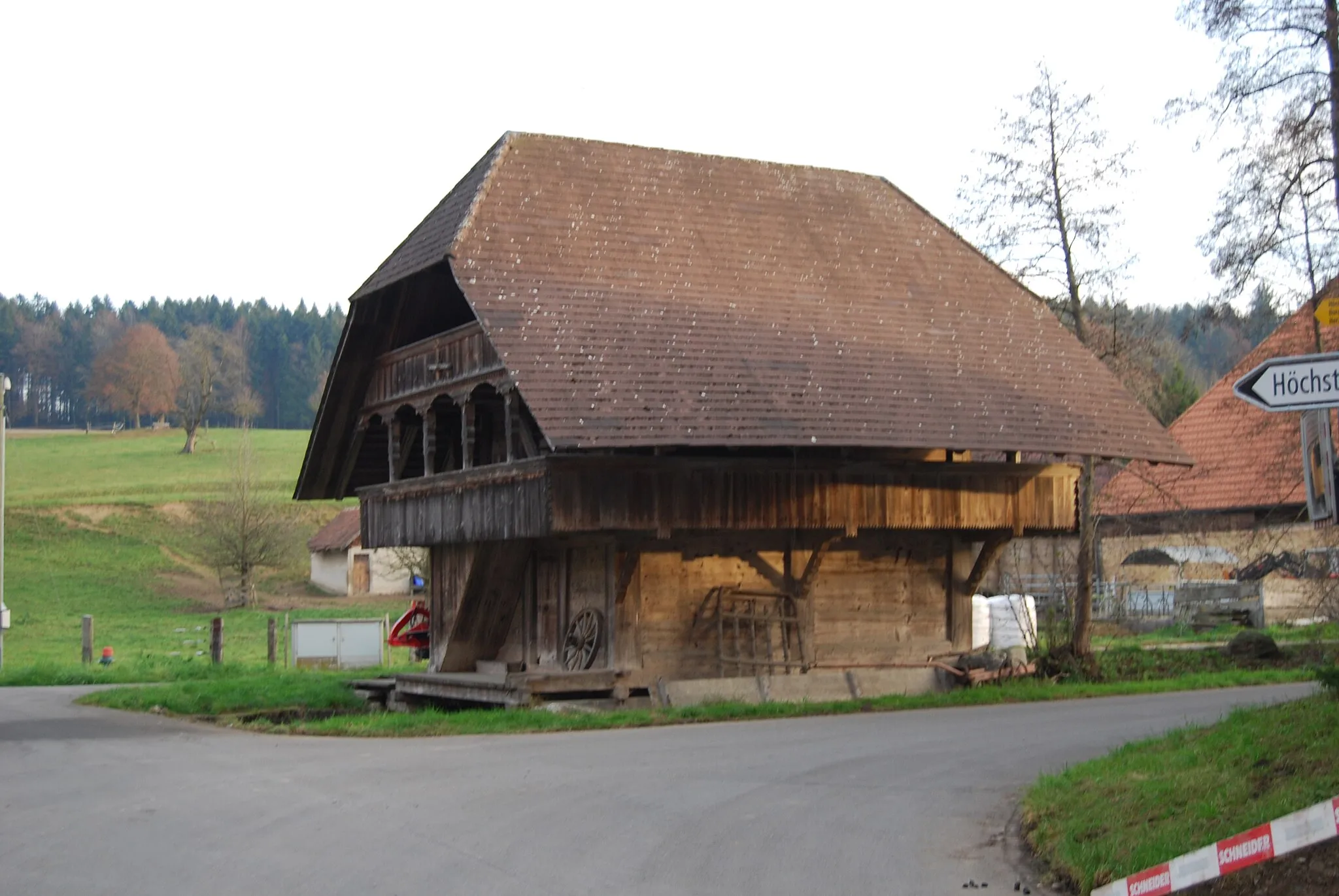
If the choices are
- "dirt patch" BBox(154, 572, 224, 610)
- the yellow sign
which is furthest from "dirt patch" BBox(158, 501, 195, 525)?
the yellow sign

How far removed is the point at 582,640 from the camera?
22.5 meters

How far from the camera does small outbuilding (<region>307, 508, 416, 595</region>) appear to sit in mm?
61438

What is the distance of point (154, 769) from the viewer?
15102mm

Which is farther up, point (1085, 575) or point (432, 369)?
point (432, 369)

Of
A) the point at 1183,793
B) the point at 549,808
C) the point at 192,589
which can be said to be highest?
the point at 192,589

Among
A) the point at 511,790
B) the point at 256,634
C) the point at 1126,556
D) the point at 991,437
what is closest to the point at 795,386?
the point at 991,437

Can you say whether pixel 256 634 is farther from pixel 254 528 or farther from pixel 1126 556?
pixel 1126 556

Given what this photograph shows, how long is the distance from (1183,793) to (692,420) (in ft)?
33.4

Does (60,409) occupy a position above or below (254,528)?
above

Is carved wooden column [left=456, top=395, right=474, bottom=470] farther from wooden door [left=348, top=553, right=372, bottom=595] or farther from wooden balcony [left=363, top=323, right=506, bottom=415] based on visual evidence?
wooden door [left=348, top=553, right=372, bottom=595]

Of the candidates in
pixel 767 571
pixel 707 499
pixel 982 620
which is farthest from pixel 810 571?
pixel 982 620

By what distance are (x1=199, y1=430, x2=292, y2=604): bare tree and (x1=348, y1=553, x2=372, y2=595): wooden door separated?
4.98 metres

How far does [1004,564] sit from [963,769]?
97.4 ft

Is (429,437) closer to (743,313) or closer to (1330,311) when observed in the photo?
(743,313)
